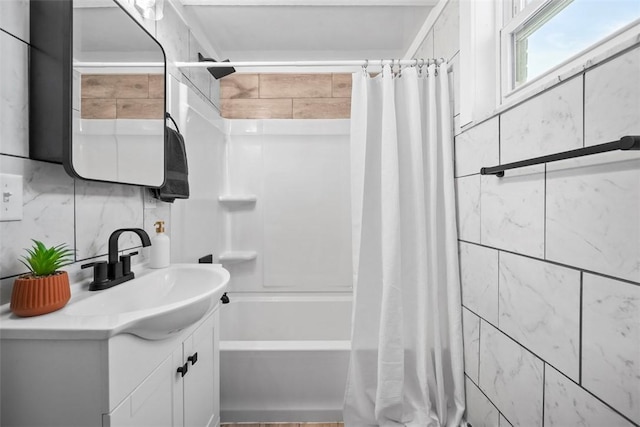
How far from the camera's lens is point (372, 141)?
160 centimetres

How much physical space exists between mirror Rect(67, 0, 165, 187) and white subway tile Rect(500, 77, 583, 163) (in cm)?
139

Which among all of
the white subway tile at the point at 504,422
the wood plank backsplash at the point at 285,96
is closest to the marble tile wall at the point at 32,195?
the wood plank backsplash at the point at 285,96

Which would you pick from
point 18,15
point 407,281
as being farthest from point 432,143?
point 18,15

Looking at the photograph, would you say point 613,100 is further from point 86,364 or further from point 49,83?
point 49,83

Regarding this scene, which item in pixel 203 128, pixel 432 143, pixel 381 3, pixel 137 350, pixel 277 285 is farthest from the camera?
pixel 277 285

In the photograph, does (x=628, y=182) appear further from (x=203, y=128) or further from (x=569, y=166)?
(x=203, y=128)

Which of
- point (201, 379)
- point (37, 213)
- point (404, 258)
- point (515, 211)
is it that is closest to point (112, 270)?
point (37, 213)

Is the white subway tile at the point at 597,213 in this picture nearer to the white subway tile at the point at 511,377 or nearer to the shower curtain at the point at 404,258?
the white subway tile at the point at 511,377

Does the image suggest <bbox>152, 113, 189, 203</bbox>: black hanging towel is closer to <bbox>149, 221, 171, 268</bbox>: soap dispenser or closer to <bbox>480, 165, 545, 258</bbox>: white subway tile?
<bbox>149, 221, 171, 268</bbox>: soap dispenser

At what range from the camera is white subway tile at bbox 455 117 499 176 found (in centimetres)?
122

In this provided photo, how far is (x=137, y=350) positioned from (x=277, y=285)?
1.68 metres

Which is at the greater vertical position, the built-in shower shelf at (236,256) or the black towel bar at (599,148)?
the black towel bar at (599,148)

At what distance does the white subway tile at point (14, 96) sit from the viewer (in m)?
0.80

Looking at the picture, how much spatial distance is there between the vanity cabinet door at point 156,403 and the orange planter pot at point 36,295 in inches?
11.4
